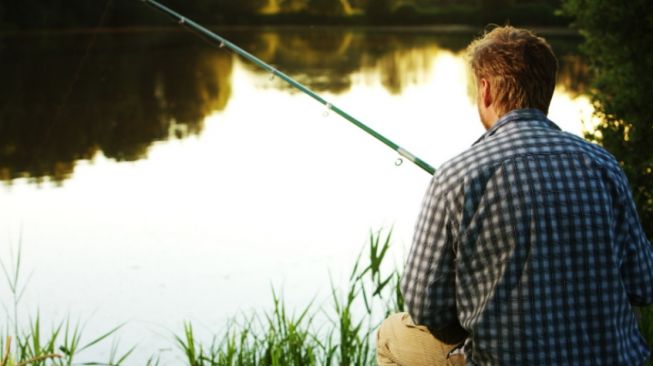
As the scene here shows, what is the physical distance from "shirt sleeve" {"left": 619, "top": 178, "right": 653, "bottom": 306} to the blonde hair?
25 centimetres

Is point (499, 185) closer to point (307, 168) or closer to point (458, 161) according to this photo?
point (458, 161)

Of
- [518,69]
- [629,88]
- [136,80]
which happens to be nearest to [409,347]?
[518,69]

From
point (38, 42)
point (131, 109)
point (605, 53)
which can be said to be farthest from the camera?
point (38, 42)

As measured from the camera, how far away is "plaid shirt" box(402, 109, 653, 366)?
64.4 inches

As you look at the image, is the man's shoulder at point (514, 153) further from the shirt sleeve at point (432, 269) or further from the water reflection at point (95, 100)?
the water reflection at point (95, 100)

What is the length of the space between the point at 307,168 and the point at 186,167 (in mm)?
1274

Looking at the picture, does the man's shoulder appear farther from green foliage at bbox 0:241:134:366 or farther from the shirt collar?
green foliage at bbox 0:241:134:366

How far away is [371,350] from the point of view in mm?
3922

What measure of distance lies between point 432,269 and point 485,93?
1.25 ft

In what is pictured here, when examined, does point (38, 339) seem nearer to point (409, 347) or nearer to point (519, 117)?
point (409, 347)

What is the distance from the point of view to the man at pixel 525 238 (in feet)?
5.37

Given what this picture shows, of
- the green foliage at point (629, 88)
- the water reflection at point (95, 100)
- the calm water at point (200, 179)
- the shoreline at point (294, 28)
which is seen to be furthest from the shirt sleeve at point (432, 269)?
the shoreline at point (294, 28)

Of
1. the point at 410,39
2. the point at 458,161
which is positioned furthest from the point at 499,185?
the point at 410,39

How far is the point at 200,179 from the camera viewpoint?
8555 mm
